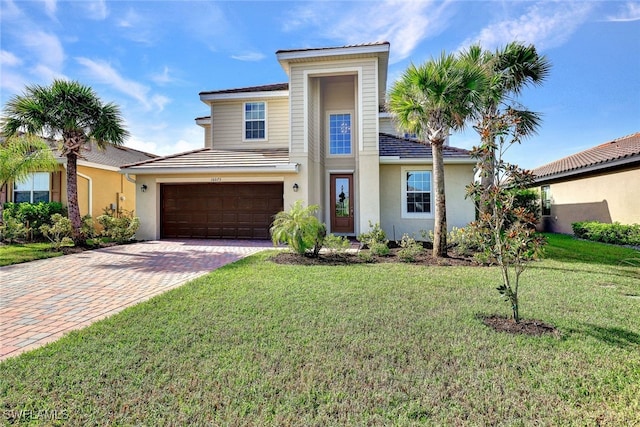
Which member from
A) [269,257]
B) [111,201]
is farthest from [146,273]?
[111,201]

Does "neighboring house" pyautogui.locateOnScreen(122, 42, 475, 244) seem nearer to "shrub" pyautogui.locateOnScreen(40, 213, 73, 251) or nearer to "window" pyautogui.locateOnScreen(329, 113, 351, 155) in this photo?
"window" pyautogui.locateOnScreen(329, 113, 351, 155)

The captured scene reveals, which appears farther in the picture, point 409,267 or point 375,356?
point 409,267

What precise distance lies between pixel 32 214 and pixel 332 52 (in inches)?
536

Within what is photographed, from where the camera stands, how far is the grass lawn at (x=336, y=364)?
244 centimetres

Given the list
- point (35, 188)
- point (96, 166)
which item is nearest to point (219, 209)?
Result: point (96, 166)

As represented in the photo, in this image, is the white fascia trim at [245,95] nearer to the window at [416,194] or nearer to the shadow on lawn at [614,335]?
the window at [416,194]

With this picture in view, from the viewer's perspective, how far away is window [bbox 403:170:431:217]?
1262 centimetres

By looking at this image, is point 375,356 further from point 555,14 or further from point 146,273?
point 555,14

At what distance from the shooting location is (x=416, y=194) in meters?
12.7

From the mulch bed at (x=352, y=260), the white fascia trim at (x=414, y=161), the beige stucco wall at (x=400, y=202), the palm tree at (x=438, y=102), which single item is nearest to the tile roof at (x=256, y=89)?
the white fascia trim at (x=414, y=161)

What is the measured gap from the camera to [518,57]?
11977 millimetres

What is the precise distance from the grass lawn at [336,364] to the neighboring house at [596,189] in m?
9.68

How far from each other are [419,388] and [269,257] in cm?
670

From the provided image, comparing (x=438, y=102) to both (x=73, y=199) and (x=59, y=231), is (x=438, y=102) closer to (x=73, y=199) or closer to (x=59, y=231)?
(x=73, y=199)
